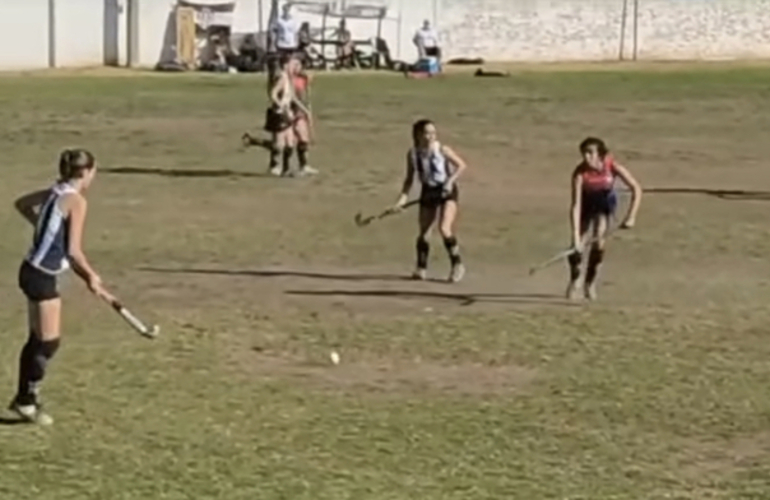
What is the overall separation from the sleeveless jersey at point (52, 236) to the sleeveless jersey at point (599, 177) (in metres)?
6.15

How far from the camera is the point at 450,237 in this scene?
18.5 m

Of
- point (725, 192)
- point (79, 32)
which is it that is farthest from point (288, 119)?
point (79, 32)

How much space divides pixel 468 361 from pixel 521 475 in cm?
333

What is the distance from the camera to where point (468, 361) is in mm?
14445

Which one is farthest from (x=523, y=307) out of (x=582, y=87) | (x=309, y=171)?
(x=582, y=87)

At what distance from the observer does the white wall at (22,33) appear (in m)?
55.7

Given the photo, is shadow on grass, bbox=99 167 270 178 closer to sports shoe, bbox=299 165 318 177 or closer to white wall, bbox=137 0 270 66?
sports shoe, bbox=299 165 318 177

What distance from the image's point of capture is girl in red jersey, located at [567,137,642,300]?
17125 millimetres

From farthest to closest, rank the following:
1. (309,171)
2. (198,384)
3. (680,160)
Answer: (680,160) < (309,171) < (198,384)

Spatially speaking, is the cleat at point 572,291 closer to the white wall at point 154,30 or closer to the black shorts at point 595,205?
the black shorts at point 595,205

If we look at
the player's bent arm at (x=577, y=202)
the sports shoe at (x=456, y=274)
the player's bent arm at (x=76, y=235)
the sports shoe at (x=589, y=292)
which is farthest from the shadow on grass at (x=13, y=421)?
the sports shoe at (x=456, y=274)

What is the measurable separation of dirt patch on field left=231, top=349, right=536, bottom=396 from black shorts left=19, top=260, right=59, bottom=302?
2.19m

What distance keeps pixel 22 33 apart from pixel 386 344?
42.3 metres

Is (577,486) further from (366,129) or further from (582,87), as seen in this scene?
(582,87)
